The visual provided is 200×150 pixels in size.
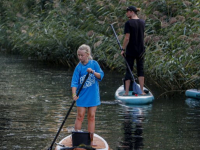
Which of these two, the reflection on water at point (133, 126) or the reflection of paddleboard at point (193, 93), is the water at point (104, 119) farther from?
the reflection of paddleboard at point (193, 93)

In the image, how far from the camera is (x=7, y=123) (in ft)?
28.5

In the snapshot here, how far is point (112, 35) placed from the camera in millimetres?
15961

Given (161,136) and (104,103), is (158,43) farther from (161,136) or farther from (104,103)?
(161,136)

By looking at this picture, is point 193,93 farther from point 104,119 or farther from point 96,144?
point 96,144

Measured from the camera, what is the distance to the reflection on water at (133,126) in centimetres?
722

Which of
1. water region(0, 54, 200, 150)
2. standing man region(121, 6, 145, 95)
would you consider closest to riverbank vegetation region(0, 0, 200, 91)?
water region(0, 54, 200, 150)

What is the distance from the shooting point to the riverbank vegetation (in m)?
11.9

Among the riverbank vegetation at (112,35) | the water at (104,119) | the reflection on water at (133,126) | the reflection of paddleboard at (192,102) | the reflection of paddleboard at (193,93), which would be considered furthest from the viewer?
the riverbank vegetation at (112,35)

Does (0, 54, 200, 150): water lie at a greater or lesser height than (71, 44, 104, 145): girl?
lesser

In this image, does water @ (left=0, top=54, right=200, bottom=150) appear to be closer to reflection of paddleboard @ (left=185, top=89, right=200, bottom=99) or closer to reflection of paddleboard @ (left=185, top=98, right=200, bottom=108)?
reflection of paddleboard @ (left=185, top=98, right=200, bottom=108)

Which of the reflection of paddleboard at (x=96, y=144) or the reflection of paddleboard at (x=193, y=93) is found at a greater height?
the reflection of paddleboard at (x=193, y=93)

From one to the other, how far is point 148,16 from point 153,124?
6583 millimetres

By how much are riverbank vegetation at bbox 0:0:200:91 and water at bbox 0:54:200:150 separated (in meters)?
0.65

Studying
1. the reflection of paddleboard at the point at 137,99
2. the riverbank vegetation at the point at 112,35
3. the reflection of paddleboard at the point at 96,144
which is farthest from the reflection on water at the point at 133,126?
the riverbank vegetation at the point at 112,35
